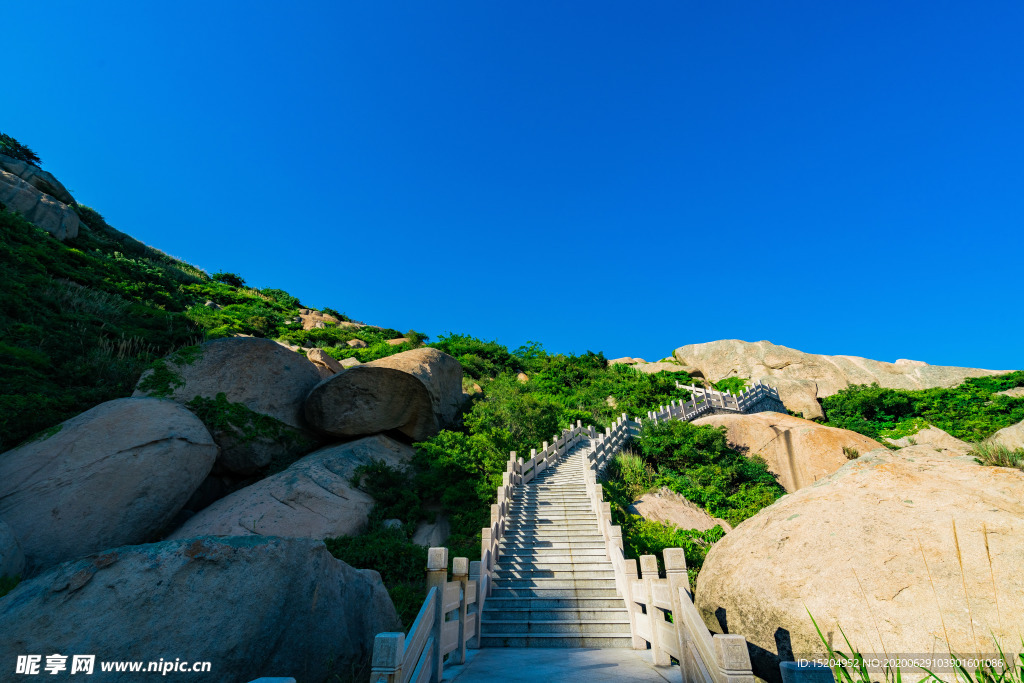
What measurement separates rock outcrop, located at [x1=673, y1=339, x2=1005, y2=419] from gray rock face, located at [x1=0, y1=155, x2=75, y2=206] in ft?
171

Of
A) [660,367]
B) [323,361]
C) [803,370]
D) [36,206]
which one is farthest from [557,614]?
[803,370]

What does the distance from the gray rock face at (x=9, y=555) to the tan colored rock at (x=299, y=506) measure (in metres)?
3.60

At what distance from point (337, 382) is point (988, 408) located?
128 feet

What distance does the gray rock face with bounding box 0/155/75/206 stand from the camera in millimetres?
26250

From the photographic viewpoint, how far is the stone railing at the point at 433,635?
3.55 meters

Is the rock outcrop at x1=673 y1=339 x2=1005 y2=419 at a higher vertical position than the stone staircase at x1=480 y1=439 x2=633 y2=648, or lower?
higher

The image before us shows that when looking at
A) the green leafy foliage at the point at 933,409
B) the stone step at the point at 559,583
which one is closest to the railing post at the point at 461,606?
the stone step at the point at 559,583

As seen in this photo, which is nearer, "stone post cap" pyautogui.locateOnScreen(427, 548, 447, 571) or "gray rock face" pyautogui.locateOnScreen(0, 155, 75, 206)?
"stone post cap" pyautogui.locateOnScreen(427, 548, 447, 571)

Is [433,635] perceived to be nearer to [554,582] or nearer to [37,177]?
[554,582]

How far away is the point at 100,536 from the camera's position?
9.41m

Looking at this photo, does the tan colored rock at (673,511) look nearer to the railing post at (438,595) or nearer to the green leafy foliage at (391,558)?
the green leafy foliage at (391,558)

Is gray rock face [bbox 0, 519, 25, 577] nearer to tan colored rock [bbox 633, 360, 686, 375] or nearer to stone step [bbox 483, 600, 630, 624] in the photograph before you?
stone step [bbox 483, 600, 630, 624]

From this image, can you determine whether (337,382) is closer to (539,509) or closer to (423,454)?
(423,454)

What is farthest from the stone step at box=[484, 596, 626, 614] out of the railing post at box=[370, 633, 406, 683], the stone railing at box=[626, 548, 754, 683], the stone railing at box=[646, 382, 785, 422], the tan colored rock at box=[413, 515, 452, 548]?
the stone railing at box=[646, 382, 785, 422]
